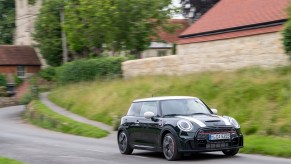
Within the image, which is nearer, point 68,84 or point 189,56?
point 189,56

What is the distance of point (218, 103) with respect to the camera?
80.3 feet

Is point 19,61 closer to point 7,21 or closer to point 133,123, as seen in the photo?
point 7,21

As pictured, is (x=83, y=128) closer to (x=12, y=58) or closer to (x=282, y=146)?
(x=282, y=146)

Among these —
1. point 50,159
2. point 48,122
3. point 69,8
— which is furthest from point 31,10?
point 50,159

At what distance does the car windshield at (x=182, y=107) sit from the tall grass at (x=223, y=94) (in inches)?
152

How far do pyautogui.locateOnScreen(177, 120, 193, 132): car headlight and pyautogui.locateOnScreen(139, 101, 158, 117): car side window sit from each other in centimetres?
139

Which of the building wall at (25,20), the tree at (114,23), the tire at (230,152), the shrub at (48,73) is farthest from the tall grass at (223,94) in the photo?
the building wall at (25,20)

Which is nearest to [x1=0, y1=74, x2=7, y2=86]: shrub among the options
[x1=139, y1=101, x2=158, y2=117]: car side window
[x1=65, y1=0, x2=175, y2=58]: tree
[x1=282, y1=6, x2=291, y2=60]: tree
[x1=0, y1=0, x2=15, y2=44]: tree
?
[x1=0, y1=0, x2=15, y2=44]: tree

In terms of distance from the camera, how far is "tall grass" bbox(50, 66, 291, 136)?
20.6 meters

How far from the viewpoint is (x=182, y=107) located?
52.3 ft

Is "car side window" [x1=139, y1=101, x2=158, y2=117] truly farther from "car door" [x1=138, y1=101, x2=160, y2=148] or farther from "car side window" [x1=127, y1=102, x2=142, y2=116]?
"car side window" [x1=127, y1=102, x2=142, y2=116]

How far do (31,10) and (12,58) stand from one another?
18.1 ft

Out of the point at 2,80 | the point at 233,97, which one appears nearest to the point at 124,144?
the point at 233,97

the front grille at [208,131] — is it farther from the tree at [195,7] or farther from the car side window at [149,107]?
the tree at [195,7]
